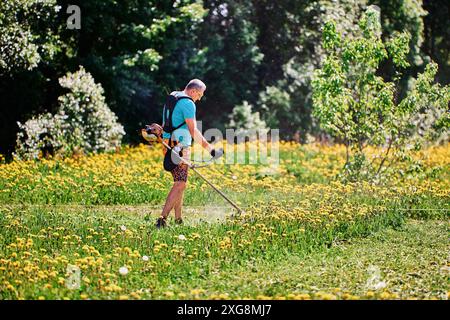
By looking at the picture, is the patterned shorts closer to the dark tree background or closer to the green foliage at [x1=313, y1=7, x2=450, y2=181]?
the green foliage at [x1=313, y1=7, x2=450, y2=181]

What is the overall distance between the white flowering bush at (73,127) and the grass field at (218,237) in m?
1.28

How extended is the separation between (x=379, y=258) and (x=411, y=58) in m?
14.0

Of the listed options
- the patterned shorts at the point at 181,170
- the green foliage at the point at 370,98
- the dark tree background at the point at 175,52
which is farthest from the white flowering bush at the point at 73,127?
the patterned shorts at the point at 181,170

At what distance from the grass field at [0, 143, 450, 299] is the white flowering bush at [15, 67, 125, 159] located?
1.28 m

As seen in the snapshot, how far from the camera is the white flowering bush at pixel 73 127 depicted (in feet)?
44.2

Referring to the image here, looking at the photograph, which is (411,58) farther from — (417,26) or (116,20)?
(116,20)

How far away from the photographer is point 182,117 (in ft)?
27.7

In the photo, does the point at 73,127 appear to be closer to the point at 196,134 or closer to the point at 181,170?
the point at 181,170

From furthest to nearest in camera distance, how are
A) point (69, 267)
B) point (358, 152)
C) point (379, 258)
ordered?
point (358, 152) < point (379, 258) < point (69, 267)

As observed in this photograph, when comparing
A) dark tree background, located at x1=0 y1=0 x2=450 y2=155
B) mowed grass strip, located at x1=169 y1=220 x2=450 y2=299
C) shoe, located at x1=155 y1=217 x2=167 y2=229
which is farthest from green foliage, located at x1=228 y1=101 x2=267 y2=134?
mowed grass strip, located at x1=169 y1=220 x2=450 y2=299

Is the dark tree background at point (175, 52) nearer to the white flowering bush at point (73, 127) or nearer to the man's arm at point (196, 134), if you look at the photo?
the white flowering bush at point (73, 127)
